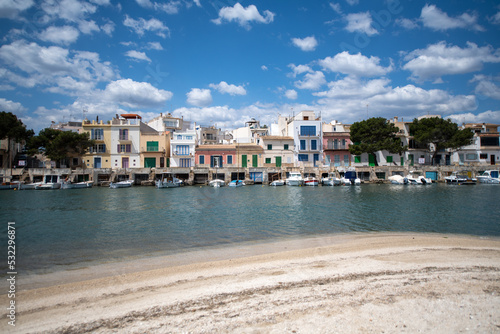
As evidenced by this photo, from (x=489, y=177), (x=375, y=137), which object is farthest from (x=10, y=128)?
(x=489, y=177)

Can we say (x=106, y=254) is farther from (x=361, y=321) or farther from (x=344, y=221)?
(x=344, y=221)

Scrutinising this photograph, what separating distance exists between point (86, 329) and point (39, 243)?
9.69 meters

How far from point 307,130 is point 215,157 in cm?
1842

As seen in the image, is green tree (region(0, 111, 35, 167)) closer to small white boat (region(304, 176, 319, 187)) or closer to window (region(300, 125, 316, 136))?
small white boat (region(304, 176, 319, 187))

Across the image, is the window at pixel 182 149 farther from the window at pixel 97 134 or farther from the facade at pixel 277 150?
the facade at pixel 277 150

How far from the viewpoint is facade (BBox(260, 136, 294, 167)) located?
53.5 meters

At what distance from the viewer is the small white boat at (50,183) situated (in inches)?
1691

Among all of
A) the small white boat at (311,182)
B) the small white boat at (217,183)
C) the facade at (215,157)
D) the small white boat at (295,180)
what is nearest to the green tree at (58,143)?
the facade at (215,157)

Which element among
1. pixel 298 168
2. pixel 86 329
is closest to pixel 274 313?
pixel 86 329

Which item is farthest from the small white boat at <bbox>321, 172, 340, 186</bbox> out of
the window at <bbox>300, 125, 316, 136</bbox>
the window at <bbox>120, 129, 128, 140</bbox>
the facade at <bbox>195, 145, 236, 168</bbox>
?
the window at <bbox>120, 129, 128, 140</bbox>

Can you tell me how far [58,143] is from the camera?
155 ft

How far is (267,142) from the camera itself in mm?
53906

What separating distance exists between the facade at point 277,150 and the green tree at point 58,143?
3121 centimetres

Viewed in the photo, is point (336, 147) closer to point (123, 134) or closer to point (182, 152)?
point (182, 152)
